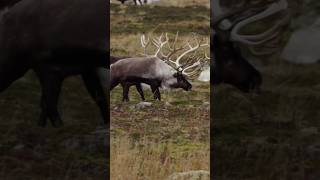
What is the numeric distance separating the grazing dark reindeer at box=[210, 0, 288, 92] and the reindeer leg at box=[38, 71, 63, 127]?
257cm

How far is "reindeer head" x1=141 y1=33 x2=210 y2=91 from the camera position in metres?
8.86

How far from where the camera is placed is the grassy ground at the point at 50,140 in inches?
352

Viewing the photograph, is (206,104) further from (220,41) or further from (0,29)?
(0,29)

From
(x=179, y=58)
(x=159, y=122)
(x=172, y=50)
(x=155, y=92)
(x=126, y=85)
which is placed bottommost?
(x=159, y=122)

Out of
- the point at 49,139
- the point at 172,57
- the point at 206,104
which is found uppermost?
the point at 172,57

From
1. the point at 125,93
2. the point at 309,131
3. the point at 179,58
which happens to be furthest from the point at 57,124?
the point at 309,131

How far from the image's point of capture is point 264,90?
8961 millimetres

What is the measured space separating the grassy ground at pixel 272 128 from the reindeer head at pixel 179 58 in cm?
52

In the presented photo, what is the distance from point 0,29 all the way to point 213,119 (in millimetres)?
3812

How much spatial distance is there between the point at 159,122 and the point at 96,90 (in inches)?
45.3

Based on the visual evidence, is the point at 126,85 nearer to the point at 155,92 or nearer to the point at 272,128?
the point at 155,92

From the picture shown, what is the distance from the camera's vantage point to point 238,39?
29.7 feet

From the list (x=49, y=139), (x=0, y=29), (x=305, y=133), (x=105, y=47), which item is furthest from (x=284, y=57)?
(x=0, y=29)

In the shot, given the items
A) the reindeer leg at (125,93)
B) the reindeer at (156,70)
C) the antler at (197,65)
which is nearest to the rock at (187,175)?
the reindeer at (156,70)
